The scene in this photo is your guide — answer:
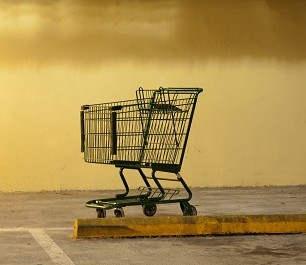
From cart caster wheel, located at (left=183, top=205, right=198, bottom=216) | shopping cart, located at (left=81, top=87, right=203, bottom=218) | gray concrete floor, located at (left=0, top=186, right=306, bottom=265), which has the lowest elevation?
gray concrete floor, located at (left=0, top=186, right=306, bottom=265)

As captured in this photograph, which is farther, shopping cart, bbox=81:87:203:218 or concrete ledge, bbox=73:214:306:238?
shopping cart, bbox=81:87:203:218

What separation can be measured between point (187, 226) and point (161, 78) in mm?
4851

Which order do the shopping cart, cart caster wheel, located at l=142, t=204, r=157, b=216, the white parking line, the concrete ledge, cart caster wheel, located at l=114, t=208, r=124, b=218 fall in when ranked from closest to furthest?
the white parking line, the concrete ledge, the shopping cart, cart caster wheel, located at l=114, t=208, r=124, b=218, cart caster wheel, located at l=142, t=204, r=157, b=216

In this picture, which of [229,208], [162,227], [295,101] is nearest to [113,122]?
[162,227]

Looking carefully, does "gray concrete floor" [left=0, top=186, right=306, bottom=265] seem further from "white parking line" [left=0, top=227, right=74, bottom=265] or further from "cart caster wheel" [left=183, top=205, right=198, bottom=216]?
"cart caster wheel" [left=183, top=205, right=198, bottom=216]

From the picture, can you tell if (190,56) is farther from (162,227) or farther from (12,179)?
(162,227)

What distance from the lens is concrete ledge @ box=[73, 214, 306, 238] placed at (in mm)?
6496

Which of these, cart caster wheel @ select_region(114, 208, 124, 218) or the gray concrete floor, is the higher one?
cart caster wheel @ select_region(114, 208, 124, 218)

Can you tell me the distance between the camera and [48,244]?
6.25 m

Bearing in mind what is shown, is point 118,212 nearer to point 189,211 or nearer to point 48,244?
point 189,211

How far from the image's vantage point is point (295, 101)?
37.8ft

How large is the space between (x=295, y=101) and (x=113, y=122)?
473 cm

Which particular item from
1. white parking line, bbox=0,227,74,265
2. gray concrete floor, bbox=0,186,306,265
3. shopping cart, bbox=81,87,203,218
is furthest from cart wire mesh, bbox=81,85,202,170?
white parking line, bbox=0,227,74,265

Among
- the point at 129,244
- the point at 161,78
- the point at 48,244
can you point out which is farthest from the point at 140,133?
the point at 161,78
